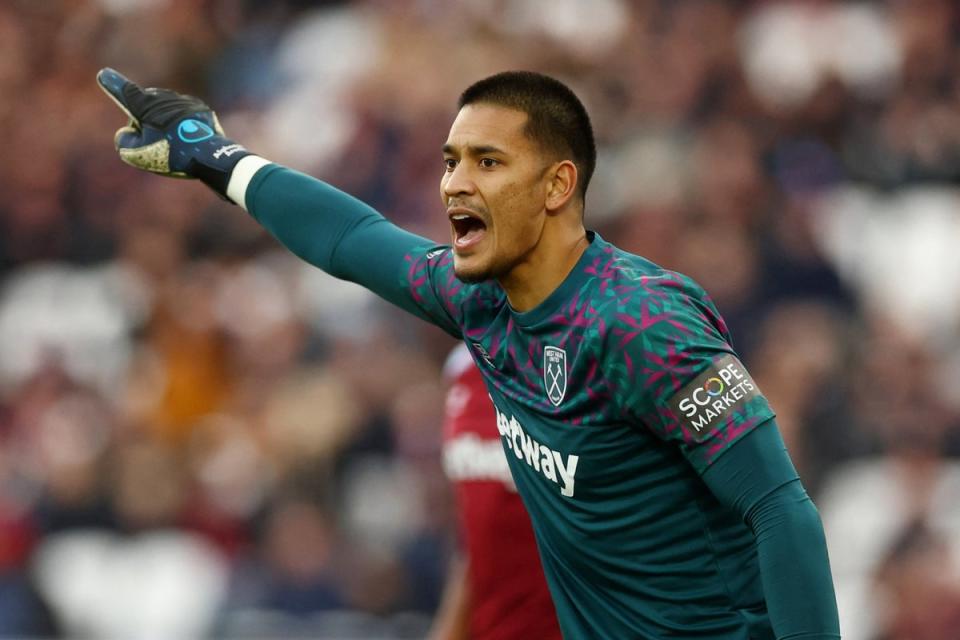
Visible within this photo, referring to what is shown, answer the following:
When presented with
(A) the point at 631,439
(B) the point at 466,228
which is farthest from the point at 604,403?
(B) the point at 466,228

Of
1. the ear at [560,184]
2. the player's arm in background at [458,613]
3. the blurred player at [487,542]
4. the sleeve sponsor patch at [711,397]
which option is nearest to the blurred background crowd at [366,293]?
the player's arm in background at [458,613]

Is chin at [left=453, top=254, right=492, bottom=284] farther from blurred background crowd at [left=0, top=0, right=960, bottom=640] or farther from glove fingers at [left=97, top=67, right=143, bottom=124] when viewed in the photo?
blurred background crowd at [left=0, top=0, right=960, bottom=640]

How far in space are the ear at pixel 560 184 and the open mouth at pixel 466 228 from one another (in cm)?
17

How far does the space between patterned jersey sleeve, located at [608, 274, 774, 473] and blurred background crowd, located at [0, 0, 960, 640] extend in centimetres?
494

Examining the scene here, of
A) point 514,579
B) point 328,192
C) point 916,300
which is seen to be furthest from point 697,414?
point 916,300

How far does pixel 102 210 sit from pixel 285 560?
9.88 ft

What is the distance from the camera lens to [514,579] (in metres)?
5.16

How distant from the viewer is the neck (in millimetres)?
3965

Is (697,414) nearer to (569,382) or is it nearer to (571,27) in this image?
(569,382)

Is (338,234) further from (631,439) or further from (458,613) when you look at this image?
(458,613)

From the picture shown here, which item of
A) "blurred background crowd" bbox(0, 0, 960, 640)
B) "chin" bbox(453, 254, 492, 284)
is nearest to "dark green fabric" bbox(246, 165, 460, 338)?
"chin" bbox(453, 254, 492, 284)

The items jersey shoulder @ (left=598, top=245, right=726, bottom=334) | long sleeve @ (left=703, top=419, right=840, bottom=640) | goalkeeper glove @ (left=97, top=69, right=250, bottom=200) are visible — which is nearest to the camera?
long sleeve @ (left=703, top=419, right=840, bottom=640)

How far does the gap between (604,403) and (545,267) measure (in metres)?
0.42

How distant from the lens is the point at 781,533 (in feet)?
11.3
